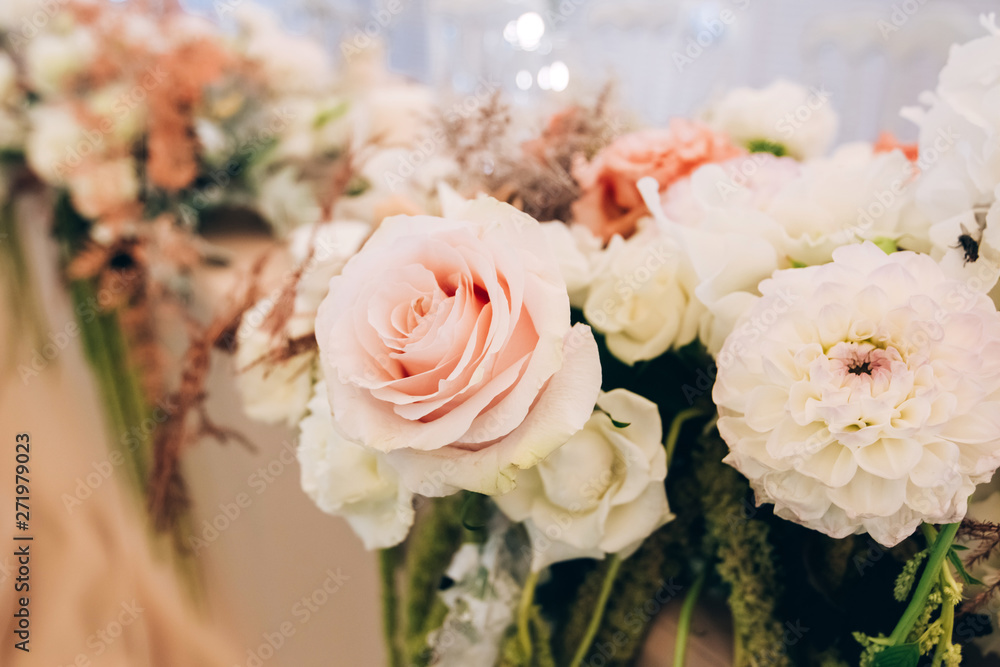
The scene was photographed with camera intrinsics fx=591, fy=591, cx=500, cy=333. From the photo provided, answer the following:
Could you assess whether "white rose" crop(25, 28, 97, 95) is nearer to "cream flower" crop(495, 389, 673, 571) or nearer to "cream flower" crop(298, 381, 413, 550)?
"cream flower" crop(298, 381, 413, 550)

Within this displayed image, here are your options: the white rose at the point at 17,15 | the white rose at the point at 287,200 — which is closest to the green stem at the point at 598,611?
the white rose at the point at 287,200

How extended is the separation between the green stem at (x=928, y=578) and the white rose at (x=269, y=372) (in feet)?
1.29

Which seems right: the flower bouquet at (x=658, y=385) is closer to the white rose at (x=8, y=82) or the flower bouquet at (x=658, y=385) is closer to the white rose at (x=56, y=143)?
the white rose at (x=56, y=143)

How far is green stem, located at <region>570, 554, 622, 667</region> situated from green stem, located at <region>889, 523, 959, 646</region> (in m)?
0.15

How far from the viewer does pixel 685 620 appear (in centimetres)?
39

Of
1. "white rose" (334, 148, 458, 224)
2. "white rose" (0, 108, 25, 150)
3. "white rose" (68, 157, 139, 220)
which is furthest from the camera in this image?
"white rose" (0, 108, 25, 150)

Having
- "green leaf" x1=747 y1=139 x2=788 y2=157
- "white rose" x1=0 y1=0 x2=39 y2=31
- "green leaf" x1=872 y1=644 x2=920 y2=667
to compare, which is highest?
"white rose" x1=0 y1=0 x2=39 y2=31

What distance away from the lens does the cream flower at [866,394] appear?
0.27m

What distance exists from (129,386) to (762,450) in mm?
799

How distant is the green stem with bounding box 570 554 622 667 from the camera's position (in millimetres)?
392

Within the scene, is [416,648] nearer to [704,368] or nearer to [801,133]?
[704,368]

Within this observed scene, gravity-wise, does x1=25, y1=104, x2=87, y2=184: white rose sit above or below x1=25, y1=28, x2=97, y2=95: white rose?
below

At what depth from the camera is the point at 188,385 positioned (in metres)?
0.63

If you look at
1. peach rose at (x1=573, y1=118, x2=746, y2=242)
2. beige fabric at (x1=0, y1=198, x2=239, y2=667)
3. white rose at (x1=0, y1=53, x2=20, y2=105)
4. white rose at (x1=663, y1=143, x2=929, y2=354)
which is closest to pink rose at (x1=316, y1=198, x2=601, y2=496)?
white rose at (x1=663, y1=143, x2=929, y2=354)
